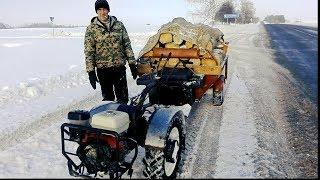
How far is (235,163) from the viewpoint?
439 cm

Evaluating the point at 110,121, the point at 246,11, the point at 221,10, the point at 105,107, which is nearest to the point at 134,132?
the point at 105,107

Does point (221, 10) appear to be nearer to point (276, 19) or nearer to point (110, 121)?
point (276, 19)

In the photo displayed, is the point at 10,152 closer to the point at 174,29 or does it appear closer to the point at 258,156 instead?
the point at 258,156

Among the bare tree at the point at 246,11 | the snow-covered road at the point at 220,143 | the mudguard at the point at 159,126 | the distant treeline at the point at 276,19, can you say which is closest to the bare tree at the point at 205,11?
the bare tree at the point at 246,11

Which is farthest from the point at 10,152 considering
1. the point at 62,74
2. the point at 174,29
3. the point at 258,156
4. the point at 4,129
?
the point at 62,74

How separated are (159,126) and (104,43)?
82.5 inches

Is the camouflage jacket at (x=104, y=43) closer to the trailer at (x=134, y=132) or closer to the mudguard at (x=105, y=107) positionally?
the trailer at (x=134, y=132)

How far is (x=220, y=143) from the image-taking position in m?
5.07

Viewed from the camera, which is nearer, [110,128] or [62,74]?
[110,128]

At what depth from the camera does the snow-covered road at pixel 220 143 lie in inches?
164

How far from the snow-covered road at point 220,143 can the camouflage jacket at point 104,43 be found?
1319mm

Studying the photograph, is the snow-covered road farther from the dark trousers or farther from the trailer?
the dark trousers

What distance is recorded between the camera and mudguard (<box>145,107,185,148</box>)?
367 centimetres

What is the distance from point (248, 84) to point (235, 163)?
5142mm
